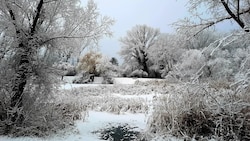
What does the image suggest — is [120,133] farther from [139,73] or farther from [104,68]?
A: [139,73]

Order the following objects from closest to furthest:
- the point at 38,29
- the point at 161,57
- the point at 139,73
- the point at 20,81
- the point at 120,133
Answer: the point at 20,81, the point at 120,133, the point at 38,29, the point at 161,57, the point at 139,73

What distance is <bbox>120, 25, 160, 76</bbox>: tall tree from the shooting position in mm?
33344

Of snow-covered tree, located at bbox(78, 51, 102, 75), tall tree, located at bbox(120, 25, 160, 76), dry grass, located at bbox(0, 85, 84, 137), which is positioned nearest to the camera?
dry grass, located at bbox(0, 85, 84, 137)

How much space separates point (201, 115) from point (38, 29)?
387 cm

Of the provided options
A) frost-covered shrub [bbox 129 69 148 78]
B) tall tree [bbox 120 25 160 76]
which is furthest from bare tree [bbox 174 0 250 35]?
tall tree [bbox 120 25 160 76]

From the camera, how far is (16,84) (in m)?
5.42

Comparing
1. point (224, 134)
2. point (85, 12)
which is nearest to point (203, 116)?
point (224, 134)

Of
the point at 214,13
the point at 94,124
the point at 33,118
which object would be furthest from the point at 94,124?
the point at 214,13

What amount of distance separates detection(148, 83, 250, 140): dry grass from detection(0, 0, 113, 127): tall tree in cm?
244

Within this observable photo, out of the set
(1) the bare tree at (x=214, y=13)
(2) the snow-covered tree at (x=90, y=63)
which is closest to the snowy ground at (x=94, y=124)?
(1) the bare tree at (x=214, y=13)

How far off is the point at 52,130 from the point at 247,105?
387cm

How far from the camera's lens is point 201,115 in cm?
502

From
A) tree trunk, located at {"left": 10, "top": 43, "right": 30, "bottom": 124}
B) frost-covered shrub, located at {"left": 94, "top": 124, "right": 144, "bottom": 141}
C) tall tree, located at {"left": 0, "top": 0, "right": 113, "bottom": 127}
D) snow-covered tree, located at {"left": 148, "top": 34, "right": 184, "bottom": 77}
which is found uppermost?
snow-covered tree, located at {"left": 148, "top": 34, "right": 184, "bottom": 77}

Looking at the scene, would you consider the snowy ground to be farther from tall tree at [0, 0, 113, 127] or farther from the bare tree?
the bare tree
